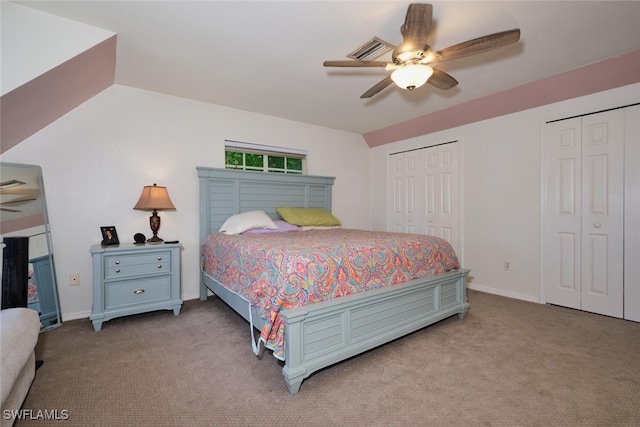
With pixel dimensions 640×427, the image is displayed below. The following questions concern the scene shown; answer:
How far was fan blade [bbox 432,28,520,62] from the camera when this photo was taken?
1627mm

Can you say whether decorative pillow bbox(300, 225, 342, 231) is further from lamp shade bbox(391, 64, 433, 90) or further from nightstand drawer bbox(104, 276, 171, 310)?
lamp shade bbox(391, 64, 433, 90)

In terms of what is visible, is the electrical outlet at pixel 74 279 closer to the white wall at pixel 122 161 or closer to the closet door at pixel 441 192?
the white wall at pixel 122 161

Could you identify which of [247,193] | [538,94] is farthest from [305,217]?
[538,94]

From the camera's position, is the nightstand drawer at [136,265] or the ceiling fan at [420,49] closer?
the ceiling fan at [420,49]

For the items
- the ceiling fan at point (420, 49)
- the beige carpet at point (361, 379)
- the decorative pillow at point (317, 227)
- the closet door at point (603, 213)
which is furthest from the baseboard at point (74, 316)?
the closet door at point (603, 213)

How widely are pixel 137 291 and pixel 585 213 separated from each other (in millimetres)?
4413

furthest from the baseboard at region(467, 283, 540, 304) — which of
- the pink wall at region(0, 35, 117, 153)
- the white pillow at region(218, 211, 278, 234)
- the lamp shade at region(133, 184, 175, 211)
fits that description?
the pink wall at region(0, 35, 117, 153)

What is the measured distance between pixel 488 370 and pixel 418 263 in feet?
2.76

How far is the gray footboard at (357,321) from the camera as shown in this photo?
163 cm

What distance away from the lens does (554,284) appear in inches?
120

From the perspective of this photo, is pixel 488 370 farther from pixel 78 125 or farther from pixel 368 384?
pixel 78 125

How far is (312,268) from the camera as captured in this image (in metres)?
1.76

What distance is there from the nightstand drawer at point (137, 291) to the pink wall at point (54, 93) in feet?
4.73

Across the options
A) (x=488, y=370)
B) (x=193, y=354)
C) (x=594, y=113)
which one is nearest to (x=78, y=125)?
(x=193, y=354)
